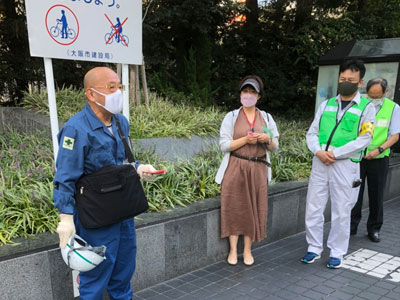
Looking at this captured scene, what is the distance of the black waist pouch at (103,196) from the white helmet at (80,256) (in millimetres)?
148

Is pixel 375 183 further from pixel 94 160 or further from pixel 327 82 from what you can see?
pixel 327 82

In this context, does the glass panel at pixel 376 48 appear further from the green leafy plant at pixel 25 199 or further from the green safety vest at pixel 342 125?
the green leafy plant at pixel 25 199

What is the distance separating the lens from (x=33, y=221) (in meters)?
2.83

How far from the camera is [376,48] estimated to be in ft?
24.4

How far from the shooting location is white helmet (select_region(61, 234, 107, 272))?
2039mm

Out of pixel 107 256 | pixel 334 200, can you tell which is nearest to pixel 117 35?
pixel 107 256

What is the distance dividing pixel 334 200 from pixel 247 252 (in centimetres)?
111

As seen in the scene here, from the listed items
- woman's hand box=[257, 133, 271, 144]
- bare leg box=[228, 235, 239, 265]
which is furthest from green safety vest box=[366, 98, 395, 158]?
bare leg box=[228, 235, 239, 265]

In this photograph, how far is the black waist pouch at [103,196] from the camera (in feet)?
7.11

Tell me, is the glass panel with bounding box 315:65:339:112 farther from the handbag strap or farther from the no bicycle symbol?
the handbag strap

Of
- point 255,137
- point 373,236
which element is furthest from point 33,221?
point 373,236

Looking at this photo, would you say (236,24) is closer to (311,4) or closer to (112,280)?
(311,4)

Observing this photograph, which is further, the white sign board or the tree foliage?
the tree foliage

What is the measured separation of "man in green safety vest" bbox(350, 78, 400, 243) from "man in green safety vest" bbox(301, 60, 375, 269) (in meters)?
0.82
